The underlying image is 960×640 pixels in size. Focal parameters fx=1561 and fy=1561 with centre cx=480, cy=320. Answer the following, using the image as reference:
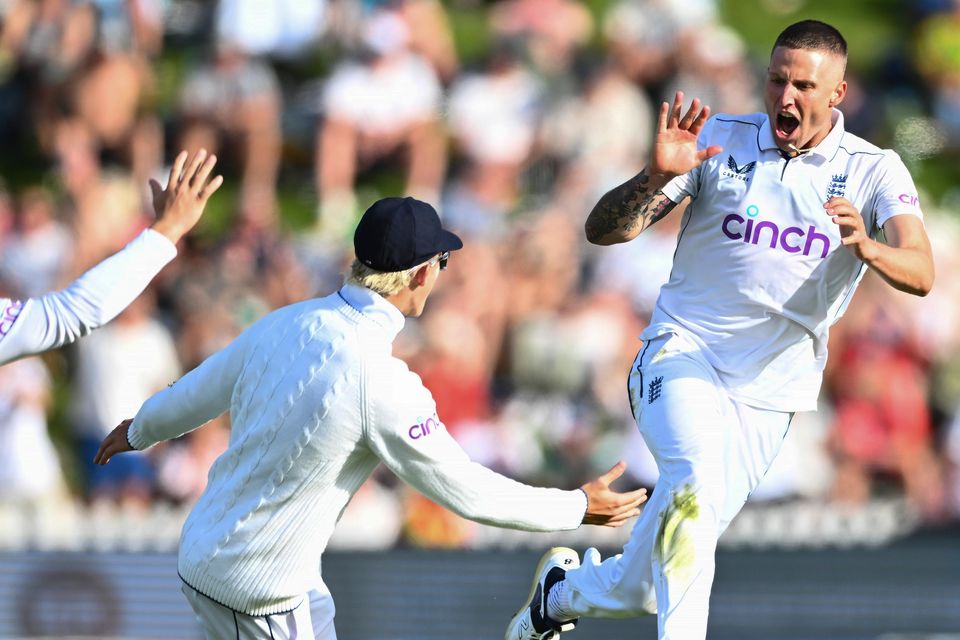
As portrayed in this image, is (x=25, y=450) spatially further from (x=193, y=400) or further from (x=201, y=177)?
(x=193, y=400)

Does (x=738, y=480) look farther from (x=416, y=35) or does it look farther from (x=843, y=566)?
(x=416, y=35)

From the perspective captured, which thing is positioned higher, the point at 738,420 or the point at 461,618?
the point at 738,420

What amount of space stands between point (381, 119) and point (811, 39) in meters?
6.87

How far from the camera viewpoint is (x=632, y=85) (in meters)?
12.3

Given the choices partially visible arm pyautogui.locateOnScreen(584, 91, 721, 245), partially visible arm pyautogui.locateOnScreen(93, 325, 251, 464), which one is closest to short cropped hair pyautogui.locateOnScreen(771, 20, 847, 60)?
partially visible arm pyautogui.locateOnScreen(584, 91, 721, 245)

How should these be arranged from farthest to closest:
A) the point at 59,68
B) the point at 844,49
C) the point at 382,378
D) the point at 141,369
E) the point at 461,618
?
the point at 59,68
the point at 141,369
the point at 461,618
the point at 844,49
the point at 382,378

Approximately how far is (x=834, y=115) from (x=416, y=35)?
6887 millimetres

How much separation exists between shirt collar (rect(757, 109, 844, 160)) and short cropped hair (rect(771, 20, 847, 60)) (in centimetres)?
28

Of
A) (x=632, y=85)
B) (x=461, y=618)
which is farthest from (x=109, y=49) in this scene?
(x=461, y=618)

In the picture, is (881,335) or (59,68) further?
(59,68)

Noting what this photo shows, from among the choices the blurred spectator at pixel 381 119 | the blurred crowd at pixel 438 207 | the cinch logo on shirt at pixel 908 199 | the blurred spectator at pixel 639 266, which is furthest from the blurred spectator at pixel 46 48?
the cinch logo on shirt at pixel 908 199

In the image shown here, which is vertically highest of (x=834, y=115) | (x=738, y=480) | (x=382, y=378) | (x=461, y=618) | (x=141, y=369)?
(x=834, y=115)

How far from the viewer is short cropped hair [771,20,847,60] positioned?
18.6ft

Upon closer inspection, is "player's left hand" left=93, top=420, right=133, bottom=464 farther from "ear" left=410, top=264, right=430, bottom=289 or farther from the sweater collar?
"ear" left=410, top=264, right=430, bottom=289
